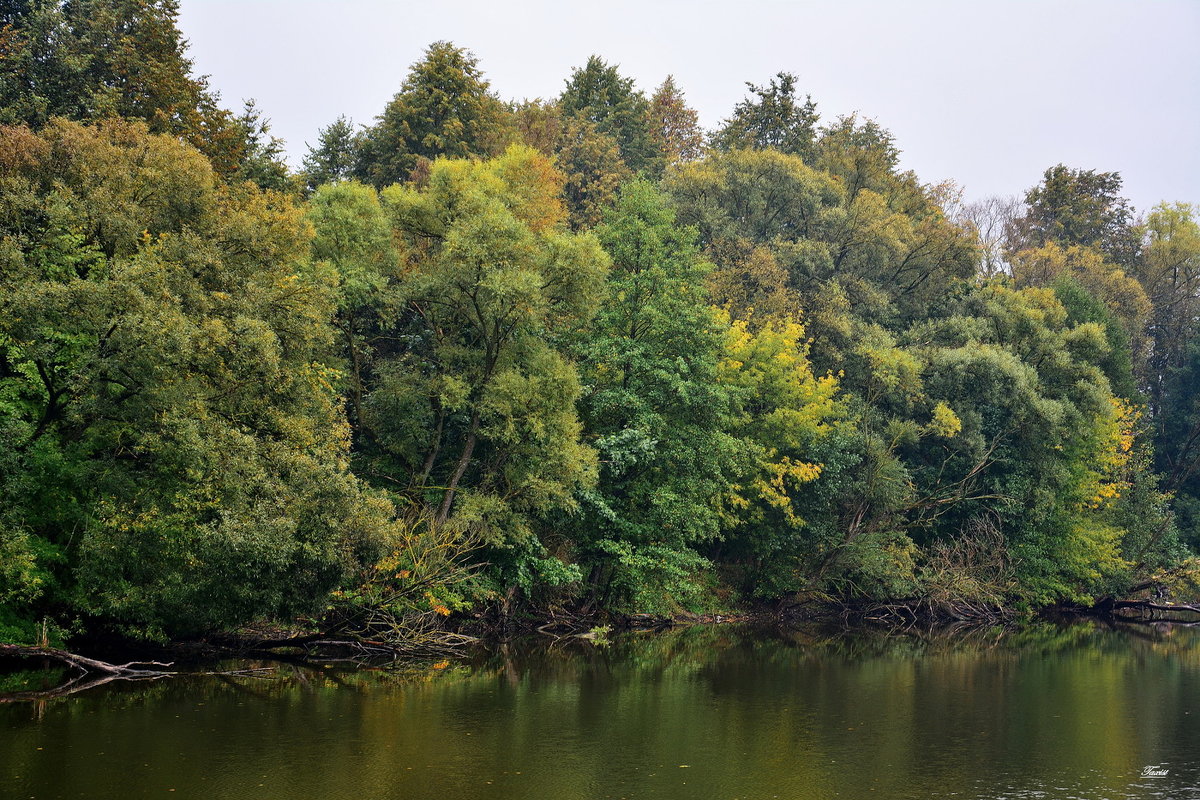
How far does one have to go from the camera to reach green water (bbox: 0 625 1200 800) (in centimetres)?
1593

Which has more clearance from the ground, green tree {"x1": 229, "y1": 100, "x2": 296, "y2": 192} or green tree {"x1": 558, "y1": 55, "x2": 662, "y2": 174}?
green tree {"x1": 558, "y1": 55, "x2": 662, "y2": 174}

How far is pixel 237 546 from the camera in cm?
2302

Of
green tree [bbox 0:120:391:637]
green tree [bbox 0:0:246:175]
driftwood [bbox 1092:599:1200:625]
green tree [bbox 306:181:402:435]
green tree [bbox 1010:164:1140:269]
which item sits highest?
green tree [bbox 1010:164:1140:269]

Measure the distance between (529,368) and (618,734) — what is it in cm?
1563

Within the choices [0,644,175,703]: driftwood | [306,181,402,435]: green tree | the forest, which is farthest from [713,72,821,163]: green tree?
[0,644,175,703]: driftwood

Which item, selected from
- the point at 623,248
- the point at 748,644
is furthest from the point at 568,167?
the point at 748,644

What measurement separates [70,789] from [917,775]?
517 inches

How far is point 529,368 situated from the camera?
109ft

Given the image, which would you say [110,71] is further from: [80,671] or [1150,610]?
[1150,610]

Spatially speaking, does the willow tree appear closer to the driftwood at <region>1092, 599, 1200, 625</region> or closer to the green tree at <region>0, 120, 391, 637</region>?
the green tree at <region>0, 120, 391, 637</region>

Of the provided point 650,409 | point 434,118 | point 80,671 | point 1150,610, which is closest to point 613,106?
point 434,118

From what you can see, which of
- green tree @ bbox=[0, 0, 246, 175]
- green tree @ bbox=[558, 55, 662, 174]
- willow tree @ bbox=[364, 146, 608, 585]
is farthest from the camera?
green tree @ bbox=[558, 55, 662, 174]

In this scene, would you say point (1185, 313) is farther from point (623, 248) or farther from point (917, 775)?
point (917, 775)

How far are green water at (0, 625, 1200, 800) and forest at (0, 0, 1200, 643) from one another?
3.97m
